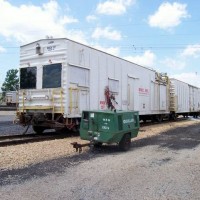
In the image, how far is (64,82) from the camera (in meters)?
13.8

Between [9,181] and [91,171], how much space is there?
1.89 meters

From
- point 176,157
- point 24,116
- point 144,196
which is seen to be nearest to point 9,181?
point 144,196

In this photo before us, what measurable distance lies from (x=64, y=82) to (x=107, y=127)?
396cm

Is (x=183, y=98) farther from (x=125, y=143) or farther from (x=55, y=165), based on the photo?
(x=55, y=165)

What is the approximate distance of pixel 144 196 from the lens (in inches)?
235

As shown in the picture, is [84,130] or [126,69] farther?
[126,69]

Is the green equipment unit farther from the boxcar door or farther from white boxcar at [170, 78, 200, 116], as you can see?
white boxcar at [170, 78, 200, 116]

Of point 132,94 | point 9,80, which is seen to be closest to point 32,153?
point 132,94

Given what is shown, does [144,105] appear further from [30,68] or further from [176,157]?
[176,157]

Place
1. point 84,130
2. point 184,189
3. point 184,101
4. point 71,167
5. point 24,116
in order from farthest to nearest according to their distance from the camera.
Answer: point 184,101 < point 24,116 < point 84,130 < point 71,167 < point 184,189

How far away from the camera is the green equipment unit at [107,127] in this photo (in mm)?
10547

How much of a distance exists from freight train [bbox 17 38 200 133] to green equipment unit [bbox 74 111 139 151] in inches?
114

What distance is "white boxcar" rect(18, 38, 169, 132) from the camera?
13992 millimetres

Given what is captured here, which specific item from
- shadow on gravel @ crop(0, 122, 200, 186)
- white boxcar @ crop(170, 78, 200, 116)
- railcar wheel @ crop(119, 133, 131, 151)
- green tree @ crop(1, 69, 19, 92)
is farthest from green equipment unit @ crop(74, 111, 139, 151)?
green tree @ crop(1, 69, 19, 92)
